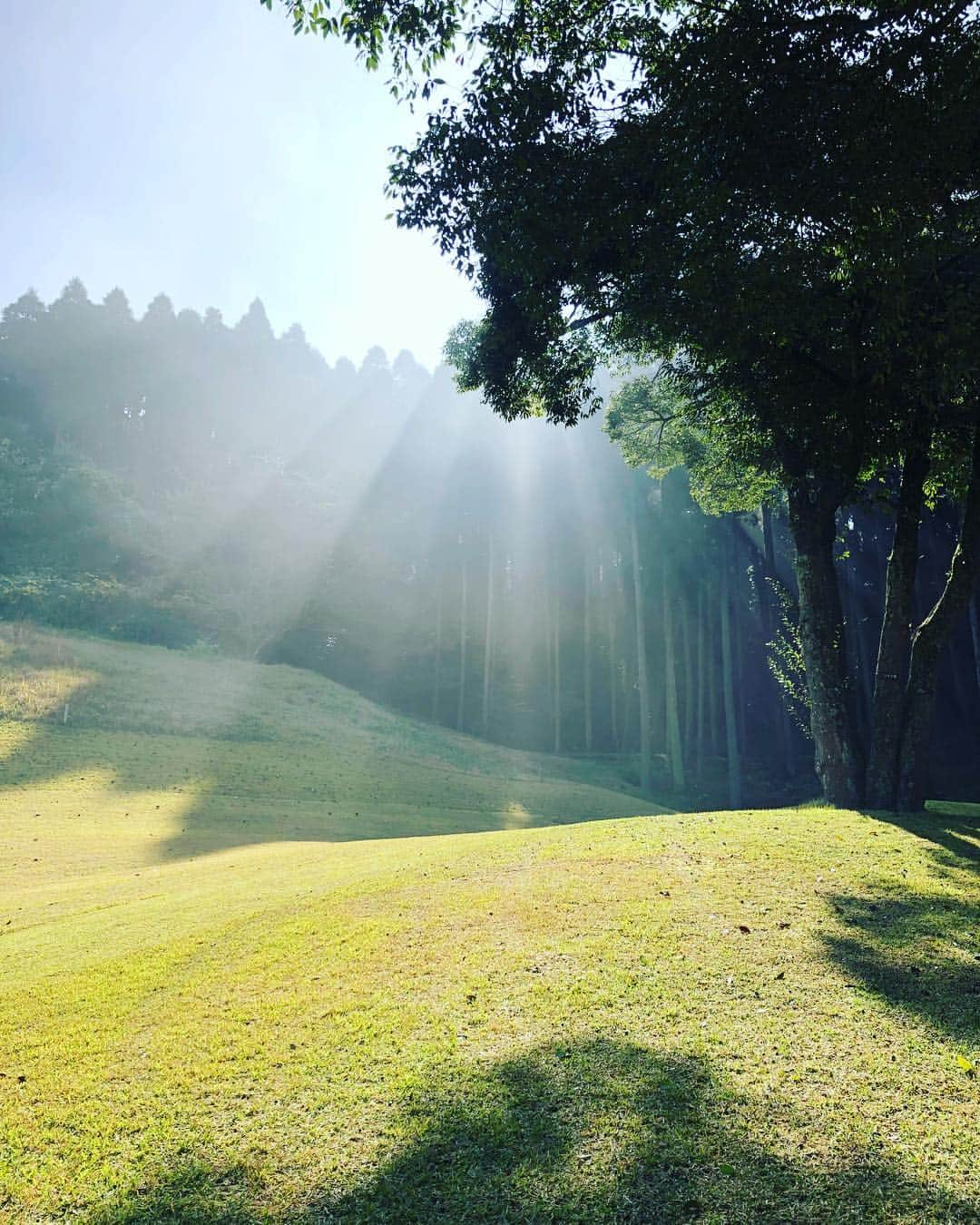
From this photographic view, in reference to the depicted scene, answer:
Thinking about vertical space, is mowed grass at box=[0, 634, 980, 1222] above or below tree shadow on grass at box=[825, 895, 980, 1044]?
below

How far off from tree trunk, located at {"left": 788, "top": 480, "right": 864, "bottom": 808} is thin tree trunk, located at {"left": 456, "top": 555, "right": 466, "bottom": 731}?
3294 cm

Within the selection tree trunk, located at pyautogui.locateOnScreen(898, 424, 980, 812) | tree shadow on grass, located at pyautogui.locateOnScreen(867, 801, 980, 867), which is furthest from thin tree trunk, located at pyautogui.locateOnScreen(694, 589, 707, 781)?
tree trunk, located at pyautogui.locateOnScreen(898, 424, 980, 812)

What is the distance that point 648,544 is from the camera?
39.1 metres

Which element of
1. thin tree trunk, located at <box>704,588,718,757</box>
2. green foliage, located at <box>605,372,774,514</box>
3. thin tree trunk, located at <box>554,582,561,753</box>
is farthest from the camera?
thin tree trunk, located at <box>554,582,561,753</box>

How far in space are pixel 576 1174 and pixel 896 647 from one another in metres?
11.4

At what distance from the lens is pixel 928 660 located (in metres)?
12.3

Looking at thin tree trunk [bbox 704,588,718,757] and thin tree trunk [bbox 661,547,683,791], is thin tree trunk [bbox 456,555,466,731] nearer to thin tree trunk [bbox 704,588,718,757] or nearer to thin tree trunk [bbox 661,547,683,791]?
thin tree trunk [bbox 661,547,683,791]

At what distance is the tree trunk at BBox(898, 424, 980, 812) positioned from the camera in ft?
39.8

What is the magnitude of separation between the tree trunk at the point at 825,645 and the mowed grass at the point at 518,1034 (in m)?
1.78

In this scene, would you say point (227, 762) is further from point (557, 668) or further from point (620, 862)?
point (557, 668)

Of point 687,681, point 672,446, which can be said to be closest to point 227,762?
point 672,446

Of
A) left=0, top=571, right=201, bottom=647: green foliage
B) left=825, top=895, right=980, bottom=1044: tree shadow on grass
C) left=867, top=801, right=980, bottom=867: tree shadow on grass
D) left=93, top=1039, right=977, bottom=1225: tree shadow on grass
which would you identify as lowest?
left=93, top=1039, right=977, bottom=1225: tree shadow on grass

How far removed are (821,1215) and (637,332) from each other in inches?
481

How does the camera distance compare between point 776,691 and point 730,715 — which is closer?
point 730,715
